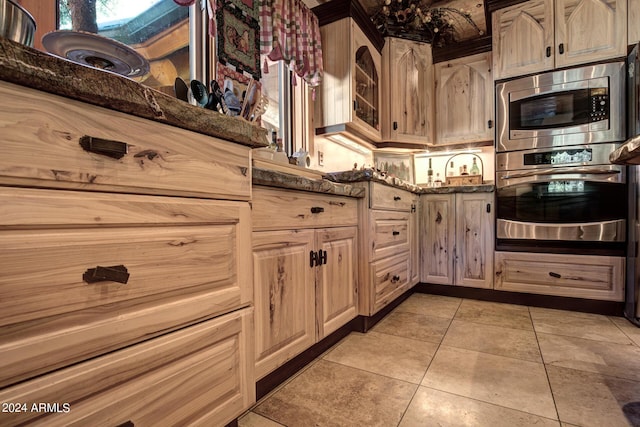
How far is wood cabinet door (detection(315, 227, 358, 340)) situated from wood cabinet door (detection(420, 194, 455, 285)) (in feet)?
4.26

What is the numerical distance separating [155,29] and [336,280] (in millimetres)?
1570

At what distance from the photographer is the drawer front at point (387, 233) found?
194 cm

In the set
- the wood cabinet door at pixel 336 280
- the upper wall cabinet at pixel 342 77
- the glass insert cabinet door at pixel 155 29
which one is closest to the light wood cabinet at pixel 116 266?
the wood cabinet door at pixel 336 280

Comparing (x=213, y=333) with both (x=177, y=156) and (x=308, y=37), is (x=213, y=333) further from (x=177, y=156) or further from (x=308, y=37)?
(x=308, y=37)

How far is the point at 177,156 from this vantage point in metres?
0.75

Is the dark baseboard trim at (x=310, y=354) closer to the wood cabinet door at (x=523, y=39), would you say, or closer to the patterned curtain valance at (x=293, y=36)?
the patterned curtain valance at (x=293, y=36)

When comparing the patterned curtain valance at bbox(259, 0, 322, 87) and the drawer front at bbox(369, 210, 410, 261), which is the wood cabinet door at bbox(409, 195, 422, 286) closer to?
the drawer front at bbox(369, 210, 410, 261)

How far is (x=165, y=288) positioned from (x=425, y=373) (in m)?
1.23

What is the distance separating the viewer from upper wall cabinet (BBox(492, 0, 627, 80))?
2.23 metres

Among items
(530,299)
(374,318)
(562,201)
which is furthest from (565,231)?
(374,318)

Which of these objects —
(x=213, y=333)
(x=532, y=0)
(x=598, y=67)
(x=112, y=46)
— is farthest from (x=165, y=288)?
(x=532, y=0)

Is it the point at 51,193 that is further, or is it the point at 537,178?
the point at 537,178

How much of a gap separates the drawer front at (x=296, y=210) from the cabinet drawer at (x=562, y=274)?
1672 mm

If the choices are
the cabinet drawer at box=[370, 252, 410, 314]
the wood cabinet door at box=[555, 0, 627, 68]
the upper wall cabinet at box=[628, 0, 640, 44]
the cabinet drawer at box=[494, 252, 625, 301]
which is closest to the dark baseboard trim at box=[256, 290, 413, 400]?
the cabinet drawer at box=[370, 252, 410, 314]
